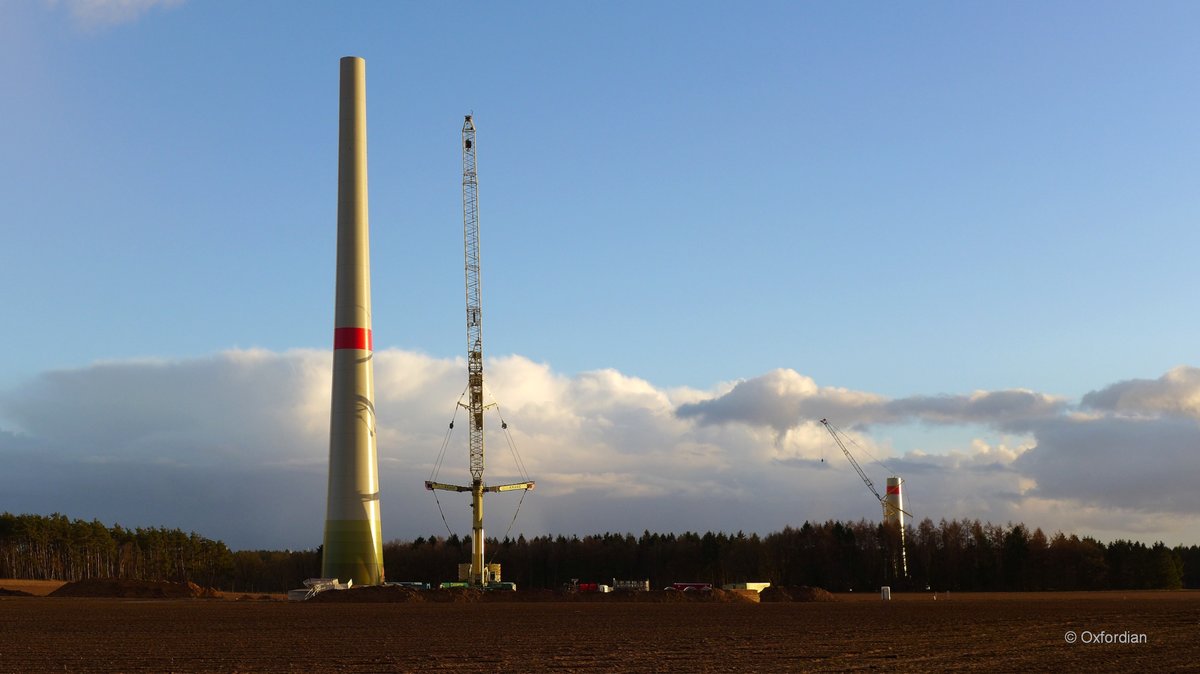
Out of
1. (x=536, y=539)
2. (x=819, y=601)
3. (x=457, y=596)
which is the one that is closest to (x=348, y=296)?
(x=457, y=596)

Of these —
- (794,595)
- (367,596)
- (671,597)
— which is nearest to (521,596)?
(671,597)

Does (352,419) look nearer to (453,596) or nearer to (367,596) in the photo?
(367,596)

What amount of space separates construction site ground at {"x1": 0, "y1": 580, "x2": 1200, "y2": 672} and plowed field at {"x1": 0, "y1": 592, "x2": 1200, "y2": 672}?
70mm

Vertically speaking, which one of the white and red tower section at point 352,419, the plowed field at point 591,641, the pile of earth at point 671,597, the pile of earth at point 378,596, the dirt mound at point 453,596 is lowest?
the pile of earth at point 671,597

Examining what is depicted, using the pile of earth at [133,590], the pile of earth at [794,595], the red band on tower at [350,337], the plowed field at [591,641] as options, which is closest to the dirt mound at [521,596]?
the pile of earth at [794,595]

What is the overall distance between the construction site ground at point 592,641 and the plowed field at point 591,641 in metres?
0.07

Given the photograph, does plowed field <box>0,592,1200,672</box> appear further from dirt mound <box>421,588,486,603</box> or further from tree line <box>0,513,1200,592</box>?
tree line <box>0,513,1200,592</box>

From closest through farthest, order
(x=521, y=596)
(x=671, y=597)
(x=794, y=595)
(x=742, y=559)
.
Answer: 1. (x=671, y=597)
2. (x=521, y=596)
3. (x=794, y=595)
4. (x=742, y=559)

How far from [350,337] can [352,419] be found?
6471mm

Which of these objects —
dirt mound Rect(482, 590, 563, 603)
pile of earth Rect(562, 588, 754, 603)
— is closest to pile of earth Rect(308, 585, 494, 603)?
dirt mound Rect(482, 590, 563, 603)

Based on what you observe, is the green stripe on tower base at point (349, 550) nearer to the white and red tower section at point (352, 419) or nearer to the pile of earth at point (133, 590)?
the white and red tower section at point (352, 419)

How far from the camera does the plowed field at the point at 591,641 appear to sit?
109ft

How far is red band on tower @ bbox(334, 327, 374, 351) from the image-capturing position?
287 ft

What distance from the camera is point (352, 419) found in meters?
87.7
